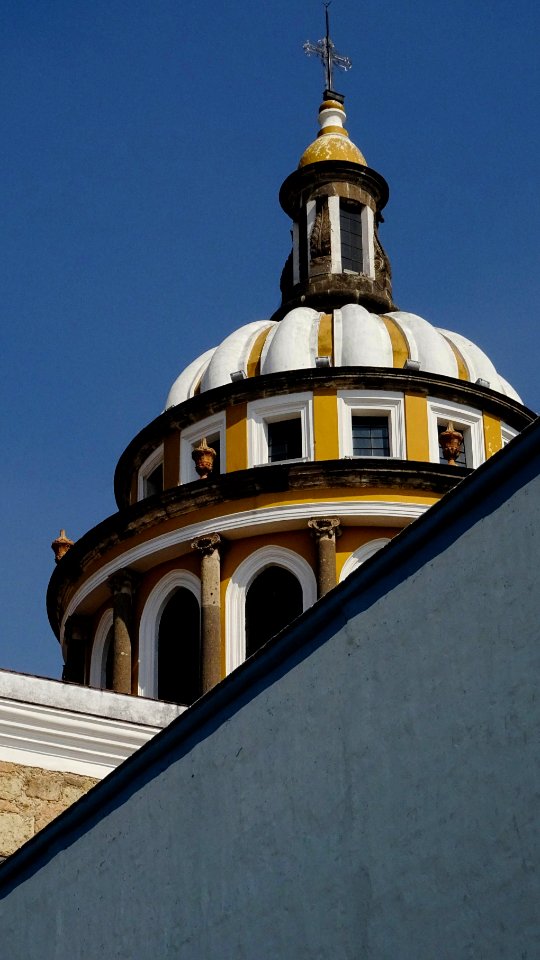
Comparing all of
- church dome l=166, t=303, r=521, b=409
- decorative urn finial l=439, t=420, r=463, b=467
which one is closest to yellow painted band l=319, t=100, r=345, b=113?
church dome l=166, t=303, r=521, b=409

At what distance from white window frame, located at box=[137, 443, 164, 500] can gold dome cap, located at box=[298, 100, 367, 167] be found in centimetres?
775

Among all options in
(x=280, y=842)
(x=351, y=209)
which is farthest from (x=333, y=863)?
(x=351, y=209)

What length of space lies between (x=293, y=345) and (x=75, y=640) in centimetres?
610

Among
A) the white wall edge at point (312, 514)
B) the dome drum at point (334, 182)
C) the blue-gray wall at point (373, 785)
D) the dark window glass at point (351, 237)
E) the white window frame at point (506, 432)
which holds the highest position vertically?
the dome drum at point (334, 182)

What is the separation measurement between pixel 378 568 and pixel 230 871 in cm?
199

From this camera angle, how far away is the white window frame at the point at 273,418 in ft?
95.7

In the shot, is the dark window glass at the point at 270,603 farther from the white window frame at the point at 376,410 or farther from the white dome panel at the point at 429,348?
the white dome panel at the point at 429,348

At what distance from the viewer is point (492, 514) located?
356 inches

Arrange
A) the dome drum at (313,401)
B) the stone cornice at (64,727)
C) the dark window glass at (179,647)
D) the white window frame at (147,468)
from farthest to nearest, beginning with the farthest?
the white window frame at (147,468)
the dome drum at (313,401)
the dark window glass at (179,647)
the stone cornice at (64,727)

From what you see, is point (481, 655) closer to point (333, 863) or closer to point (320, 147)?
point (333, 863)

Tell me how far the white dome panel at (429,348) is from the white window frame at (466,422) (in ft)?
2.07

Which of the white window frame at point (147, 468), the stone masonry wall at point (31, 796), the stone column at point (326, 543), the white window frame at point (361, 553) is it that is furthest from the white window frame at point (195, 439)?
the stone masonry wall at point (31, 796)

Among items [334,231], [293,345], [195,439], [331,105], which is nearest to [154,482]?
[195,439]

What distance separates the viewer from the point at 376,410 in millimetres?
29562
